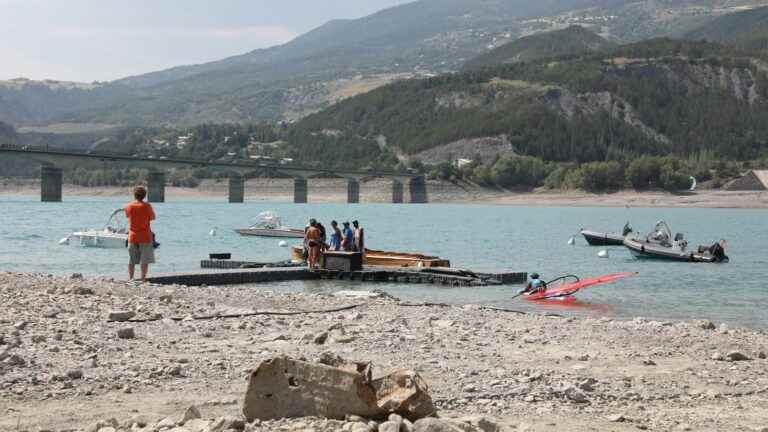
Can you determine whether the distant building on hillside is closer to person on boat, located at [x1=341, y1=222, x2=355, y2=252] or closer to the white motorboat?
the white motorboat

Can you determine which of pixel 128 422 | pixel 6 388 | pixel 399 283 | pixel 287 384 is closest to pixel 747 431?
pixel 287 384

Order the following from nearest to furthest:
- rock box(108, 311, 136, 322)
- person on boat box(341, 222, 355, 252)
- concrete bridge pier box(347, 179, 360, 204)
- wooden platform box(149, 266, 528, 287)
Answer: rock box(108, 311, 136, 322) → wooden platform box(149, 266, 528, 287) → person on boat box(341, 222, 355, 252) → concrete bridge pier box(347, 179, 360, 204)

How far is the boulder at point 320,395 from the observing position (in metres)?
8.92

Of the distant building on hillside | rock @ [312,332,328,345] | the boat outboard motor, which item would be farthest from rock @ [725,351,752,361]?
the distant building on hillside

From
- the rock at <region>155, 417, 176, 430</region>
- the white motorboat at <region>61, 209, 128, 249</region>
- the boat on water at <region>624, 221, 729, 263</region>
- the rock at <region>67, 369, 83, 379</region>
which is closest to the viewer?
the rock at <region>155, 417, 176, 430</region>

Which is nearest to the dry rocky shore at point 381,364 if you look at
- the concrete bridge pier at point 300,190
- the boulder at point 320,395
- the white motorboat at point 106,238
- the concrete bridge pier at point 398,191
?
the boulder at point 320,395

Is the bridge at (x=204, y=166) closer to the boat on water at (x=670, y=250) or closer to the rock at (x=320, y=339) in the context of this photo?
the boat on water at (x=670, y=250)

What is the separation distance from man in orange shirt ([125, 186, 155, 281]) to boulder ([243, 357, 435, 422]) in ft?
37.6

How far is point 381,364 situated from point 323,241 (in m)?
21.1

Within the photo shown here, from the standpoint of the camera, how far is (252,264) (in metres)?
35.3

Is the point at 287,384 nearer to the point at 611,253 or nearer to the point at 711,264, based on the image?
the point at 711,264

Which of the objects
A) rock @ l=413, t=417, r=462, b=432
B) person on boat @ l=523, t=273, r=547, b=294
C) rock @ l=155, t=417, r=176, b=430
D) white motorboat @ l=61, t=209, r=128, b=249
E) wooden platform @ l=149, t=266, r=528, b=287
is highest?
rock @ l=413, t=417, r=462, b=432

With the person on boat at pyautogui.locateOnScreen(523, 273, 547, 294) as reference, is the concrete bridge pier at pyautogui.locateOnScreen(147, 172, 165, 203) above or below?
below

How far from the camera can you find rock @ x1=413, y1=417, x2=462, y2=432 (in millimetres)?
8195
